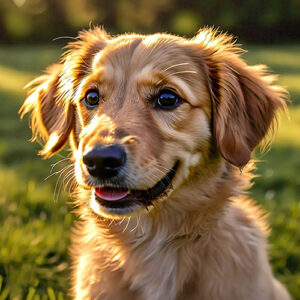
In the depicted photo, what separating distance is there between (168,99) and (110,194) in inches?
27.4

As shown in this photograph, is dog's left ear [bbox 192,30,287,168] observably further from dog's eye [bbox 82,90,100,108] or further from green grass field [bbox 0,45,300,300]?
green grass field [bbox 0,45,300,300]

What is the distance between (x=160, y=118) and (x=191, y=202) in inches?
22.6

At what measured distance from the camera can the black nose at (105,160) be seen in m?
2.62

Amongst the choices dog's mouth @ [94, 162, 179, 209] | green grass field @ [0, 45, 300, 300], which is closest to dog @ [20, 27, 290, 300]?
dog's mouth @ [94, 162, 179, 209]

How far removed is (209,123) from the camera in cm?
322

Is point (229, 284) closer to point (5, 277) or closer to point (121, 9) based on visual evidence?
point (5, 277)

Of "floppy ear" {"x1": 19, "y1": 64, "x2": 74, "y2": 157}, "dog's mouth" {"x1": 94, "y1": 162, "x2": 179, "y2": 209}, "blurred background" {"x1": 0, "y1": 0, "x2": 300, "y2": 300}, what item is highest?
"floppy ear" {"x1": 19, "y1": 64, "x2": 74, "y2": 157}

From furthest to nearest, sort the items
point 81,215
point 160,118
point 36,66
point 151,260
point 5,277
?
point 36,66 → point 5,277 → point 81,215 → point 151,260 → point 160,118

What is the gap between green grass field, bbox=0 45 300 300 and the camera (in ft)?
13.1

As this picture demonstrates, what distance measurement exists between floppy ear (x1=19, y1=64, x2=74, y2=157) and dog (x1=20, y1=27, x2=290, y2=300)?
12cm

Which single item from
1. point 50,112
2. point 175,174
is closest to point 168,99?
point 175,174

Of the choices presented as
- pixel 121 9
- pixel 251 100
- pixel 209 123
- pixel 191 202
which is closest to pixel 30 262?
pixel 191 202

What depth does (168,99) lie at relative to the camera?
3084 millimetres

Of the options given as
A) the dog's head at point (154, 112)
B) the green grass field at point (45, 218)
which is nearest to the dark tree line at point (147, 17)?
the green grass field at point (45, 218)
